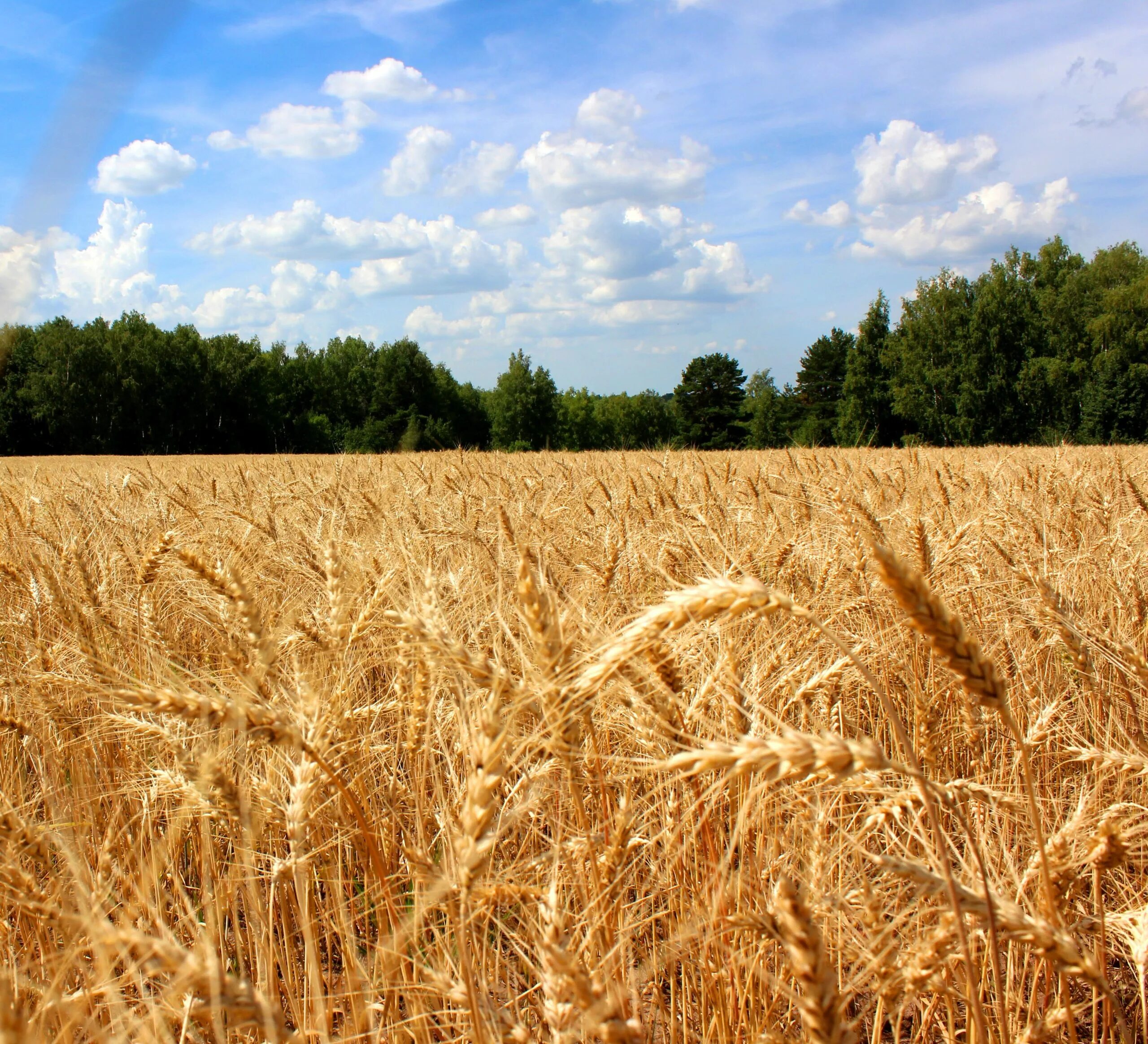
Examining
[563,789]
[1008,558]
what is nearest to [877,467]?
[1008,558]

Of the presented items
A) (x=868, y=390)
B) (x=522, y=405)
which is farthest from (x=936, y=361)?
(x=522, y=405)

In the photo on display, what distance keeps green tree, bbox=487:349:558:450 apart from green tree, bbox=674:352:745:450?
11941 millimetres

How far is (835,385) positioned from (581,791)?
69.6m

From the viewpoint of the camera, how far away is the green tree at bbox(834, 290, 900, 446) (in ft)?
162

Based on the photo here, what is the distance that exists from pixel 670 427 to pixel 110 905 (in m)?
82.3

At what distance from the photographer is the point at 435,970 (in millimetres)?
1250

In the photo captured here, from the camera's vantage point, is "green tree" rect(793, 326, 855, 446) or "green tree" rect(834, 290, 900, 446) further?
"green tree" rect(793, 326, 855, 446)

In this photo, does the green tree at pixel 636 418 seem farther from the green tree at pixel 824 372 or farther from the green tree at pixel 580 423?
the green tree at pixel 824 372

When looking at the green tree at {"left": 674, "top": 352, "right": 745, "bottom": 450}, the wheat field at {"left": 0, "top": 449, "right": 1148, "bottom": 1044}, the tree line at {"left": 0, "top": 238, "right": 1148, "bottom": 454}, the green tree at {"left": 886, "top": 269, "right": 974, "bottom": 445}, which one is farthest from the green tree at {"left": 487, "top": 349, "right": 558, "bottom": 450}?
the wheat field at {"left": 0, "top": 449, "right": 1148, "bottom": 1044}

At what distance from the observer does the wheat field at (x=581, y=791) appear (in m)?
0.87

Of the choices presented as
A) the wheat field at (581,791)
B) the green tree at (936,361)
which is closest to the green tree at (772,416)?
the green tree at (936,361)

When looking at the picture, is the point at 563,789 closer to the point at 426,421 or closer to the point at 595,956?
the point at 595,956

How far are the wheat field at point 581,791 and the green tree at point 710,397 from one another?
6552 cm

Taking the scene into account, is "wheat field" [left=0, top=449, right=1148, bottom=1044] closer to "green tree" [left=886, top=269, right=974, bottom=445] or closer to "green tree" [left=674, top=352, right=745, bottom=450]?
"green tree" [left=886, top=269, right=974, bottom=445]
